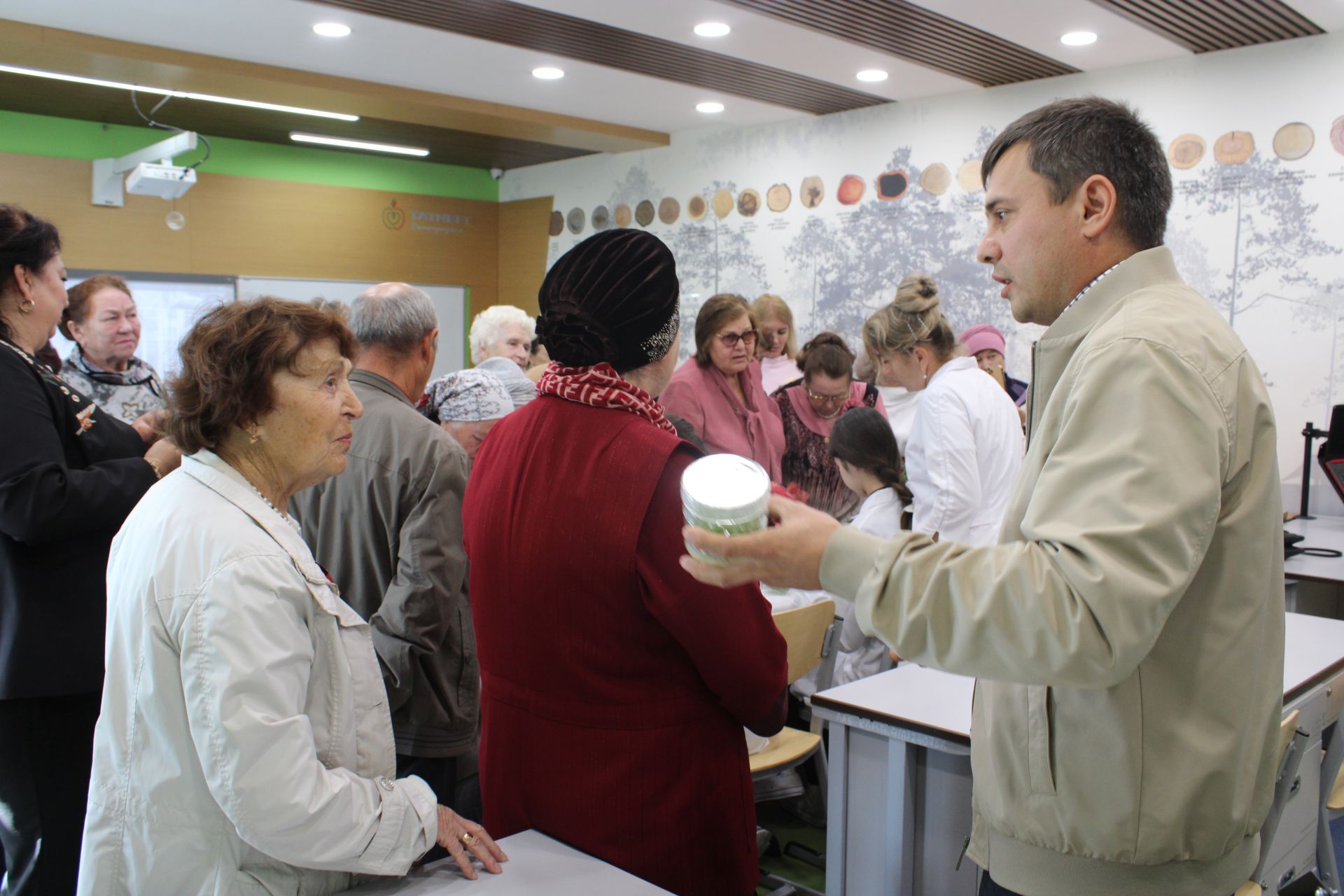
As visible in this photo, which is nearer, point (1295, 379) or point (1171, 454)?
point (1171, 454)

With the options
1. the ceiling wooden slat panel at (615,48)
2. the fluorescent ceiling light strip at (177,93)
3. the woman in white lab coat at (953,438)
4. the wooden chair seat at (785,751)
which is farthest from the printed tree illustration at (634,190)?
the wooden chair seat at (785,751)

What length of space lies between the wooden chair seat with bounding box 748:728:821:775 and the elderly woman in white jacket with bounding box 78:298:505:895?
1327 millimetres

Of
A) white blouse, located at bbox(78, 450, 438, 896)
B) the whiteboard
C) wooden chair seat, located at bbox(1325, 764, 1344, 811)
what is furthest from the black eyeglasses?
the whiteboard

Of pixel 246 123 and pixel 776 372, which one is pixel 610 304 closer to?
pixel 776 372

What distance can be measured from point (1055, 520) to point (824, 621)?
6.03ft

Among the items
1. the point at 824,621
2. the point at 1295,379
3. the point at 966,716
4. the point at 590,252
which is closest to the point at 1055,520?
the point at 590,252

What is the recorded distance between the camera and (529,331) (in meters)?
4.17

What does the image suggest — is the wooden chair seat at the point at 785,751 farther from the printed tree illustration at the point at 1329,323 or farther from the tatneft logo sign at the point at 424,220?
the tatneft logo sign at the point at 424,220

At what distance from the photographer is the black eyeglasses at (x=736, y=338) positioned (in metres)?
4.04

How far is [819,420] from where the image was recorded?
14.9 feet

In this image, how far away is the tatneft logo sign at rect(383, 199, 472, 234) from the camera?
891cm

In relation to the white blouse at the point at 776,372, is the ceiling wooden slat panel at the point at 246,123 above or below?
above

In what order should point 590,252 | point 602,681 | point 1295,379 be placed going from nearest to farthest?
point 602,681 < point 590,252 < point 1295,379

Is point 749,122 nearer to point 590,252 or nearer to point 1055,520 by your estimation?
point 590,252
